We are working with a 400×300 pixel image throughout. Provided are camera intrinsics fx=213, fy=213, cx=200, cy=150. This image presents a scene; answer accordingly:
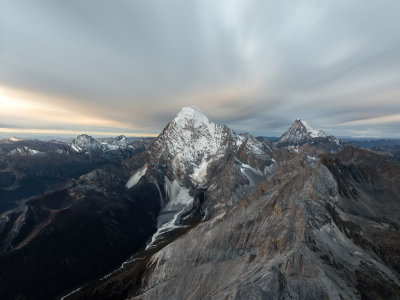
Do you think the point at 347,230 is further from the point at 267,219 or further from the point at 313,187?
the point at 267,219

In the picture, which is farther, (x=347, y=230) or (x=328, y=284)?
(x=347, y=230)

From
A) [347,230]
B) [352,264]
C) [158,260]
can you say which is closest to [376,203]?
[347,230]

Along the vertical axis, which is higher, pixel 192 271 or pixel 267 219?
pixel 267 219

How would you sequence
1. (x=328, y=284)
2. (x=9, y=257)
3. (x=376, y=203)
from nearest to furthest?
(x=328, y=284) < (x=376, y=203) < (x=9, y=257)

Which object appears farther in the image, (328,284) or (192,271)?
(192,271)

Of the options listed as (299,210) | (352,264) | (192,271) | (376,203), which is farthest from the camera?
(376,203)

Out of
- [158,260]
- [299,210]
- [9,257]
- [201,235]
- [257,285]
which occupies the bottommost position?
[9,257]

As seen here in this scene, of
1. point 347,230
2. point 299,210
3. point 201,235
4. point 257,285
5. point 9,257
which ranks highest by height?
point 299,210

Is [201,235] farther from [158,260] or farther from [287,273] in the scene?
[287,273]

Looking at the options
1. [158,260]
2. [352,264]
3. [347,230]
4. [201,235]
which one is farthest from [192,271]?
[347,230]
